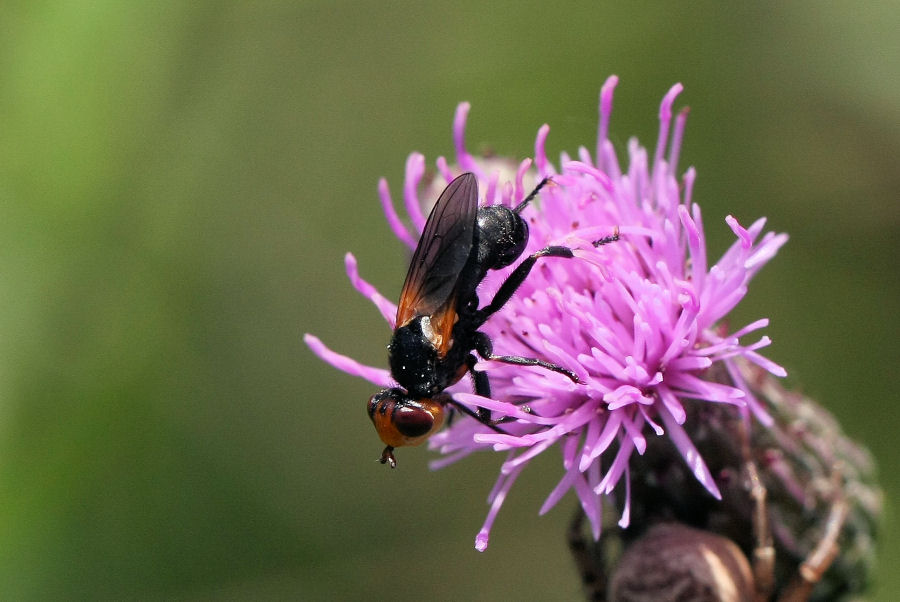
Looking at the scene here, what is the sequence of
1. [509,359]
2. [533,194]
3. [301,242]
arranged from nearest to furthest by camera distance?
[509,359] < [533,194] < [301,242]

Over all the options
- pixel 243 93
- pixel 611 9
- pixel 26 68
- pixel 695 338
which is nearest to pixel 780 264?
pixel 611 9

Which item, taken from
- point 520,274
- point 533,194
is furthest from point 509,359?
point 533,194

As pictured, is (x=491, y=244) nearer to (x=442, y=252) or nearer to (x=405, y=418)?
(x=442, y=252)

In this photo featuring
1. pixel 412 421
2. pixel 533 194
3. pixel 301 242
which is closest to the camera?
pixel 412 421

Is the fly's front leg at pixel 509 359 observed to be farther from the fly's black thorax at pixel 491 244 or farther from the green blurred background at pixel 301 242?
the green blurred background at pixel 301 242

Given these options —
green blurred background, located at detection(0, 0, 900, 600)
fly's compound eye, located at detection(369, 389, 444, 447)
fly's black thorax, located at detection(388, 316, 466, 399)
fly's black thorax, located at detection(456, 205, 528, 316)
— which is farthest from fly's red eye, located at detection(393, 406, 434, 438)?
green blurred background, located at detection(0, 0, 900, 600)

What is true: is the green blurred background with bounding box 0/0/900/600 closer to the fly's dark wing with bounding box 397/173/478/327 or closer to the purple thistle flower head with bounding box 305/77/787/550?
the purple thistle flower head with bounding box 305/77/787/550
